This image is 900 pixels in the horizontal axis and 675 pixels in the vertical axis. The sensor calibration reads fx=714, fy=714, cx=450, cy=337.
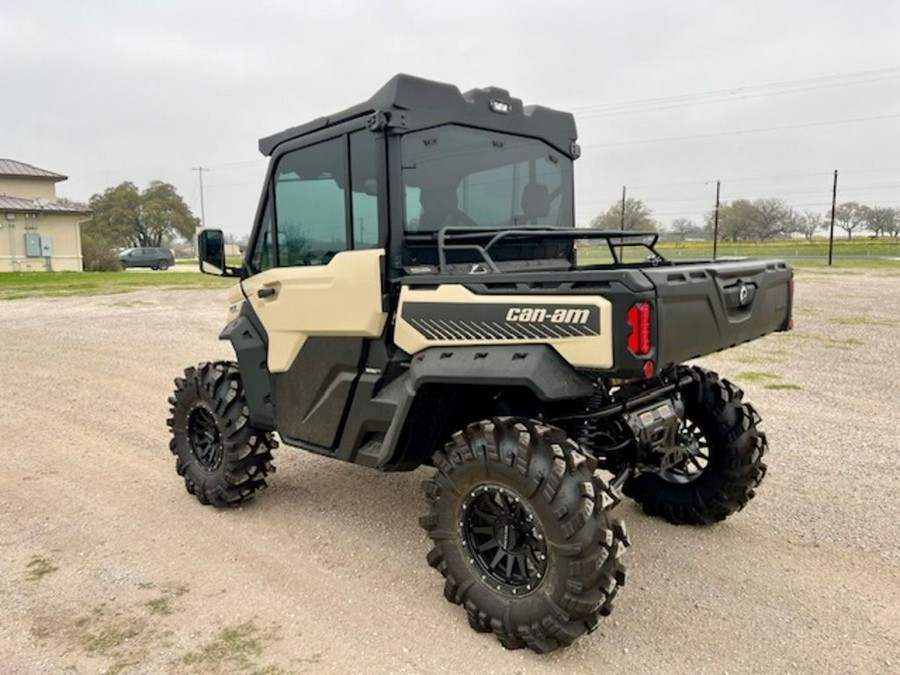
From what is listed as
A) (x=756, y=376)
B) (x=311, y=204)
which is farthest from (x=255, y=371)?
(x=756, y=376)

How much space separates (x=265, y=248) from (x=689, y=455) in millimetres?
2918

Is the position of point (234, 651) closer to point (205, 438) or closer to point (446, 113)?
point (205, 438)

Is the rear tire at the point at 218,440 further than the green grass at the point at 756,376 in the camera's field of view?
No

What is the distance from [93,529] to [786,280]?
14.4 feet

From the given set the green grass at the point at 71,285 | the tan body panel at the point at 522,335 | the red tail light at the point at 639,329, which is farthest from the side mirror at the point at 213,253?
the green grass at the point at 71,285

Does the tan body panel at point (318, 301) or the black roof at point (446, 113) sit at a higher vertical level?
the black roof at point (446, 113)

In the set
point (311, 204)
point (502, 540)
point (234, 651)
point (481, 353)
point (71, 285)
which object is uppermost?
point (311, 204)

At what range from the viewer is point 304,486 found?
5.20 m

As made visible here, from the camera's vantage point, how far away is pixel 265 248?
180 inches

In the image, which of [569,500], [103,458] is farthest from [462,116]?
[103,458]

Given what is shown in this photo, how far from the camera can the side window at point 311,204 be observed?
4000 millimetres

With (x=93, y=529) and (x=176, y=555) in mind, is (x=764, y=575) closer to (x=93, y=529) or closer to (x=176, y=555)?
(x=176, y=555)

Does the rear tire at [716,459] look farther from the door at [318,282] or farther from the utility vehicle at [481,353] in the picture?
the door at [318,282]

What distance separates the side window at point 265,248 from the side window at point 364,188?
2.73ft
